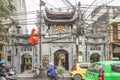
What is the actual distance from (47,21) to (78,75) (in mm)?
25008

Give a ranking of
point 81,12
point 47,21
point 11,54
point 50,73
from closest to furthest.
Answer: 1. point 50,73
2. point 81,12
3. point 11,54
4. point 47,21

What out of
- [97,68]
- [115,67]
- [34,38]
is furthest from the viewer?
[34,38]

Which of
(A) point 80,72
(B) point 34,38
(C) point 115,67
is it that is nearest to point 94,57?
(B) point 34,38

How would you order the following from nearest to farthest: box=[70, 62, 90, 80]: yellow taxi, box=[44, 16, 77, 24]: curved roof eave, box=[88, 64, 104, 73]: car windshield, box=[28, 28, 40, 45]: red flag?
box=[88, 64, 104, 73]: car windshield
box=[70, 62, 90, 80]: yellow taxi
box=[28, 28, 40, 45]: red flag
box=[44, 16, 77, 24]: curved roof eave

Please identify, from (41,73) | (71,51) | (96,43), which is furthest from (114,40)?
(41,73)

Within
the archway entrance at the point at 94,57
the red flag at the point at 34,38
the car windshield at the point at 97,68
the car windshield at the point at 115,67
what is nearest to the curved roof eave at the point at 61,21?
the archway entrance at the point at 94,57

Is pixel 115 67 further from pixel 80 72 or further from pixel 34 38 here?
pixel 34 38

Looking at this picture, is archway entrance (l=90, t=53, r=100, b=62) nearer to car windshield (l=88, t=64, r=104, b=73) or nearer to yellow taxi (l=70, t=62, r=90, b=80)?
yellow taxi (l=70, t=62, r=90, b=80)

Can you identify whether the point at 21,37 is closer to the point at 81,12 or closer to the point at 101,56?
the point at 101,56

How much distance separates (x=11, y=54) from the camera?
44.2 m

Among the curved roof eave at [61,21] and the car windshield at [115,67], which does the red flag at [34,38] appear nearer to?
the curved roof eave at [61,21]

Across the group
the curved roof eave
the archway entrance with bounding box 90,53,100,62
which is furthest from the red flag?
the curved roof eave

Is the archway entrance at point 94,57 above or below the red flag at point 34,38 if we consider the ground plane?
below

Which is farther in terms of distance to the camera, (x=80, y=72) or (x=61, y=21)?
(x=61, y=21)
